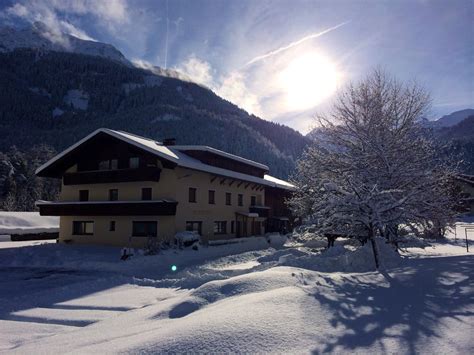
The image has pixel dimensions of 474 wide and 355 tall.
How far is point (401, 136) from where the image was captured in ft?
61.7

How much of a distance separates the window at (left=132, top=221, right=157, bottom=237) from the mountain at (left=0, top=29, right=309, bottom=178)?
7393cm

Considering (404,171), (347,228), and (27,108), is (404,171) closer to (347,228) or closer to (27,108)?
(347,228)

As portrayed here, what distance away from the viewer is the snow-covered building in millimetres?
27047

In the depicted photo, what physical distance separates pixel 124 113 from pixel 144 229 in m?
135

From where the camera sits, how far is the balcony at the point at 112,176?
88.2 feet

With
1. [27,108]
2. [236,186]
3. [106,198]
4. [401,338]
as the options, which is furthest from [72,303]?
[27,108]

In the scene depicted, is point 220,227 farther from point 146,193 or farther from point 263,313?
point 263,313

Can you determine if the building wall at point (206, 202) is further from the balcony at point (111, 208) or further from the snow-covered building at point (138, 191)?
the balcony at point (111, 208)

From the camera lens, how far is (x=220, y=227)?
107 feet

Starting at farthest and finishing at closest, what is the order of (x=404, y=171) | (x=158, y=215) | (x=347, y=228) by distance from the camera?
(x=158, y=215)
(x=347, y=228)
(x=404, y=171)

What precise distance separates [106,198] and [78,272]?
11.6 meters

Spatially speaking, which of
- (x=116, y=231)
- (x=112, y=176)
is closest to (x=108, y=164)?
(x=112, y=176)

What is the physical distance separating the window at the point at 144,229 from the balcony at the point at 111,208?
1549mm

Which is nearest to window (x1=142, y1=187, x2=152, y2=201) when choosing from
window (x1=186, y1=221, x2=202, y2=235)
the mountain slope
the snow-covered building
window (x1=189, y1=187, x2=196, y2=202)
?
the snow-covered building
